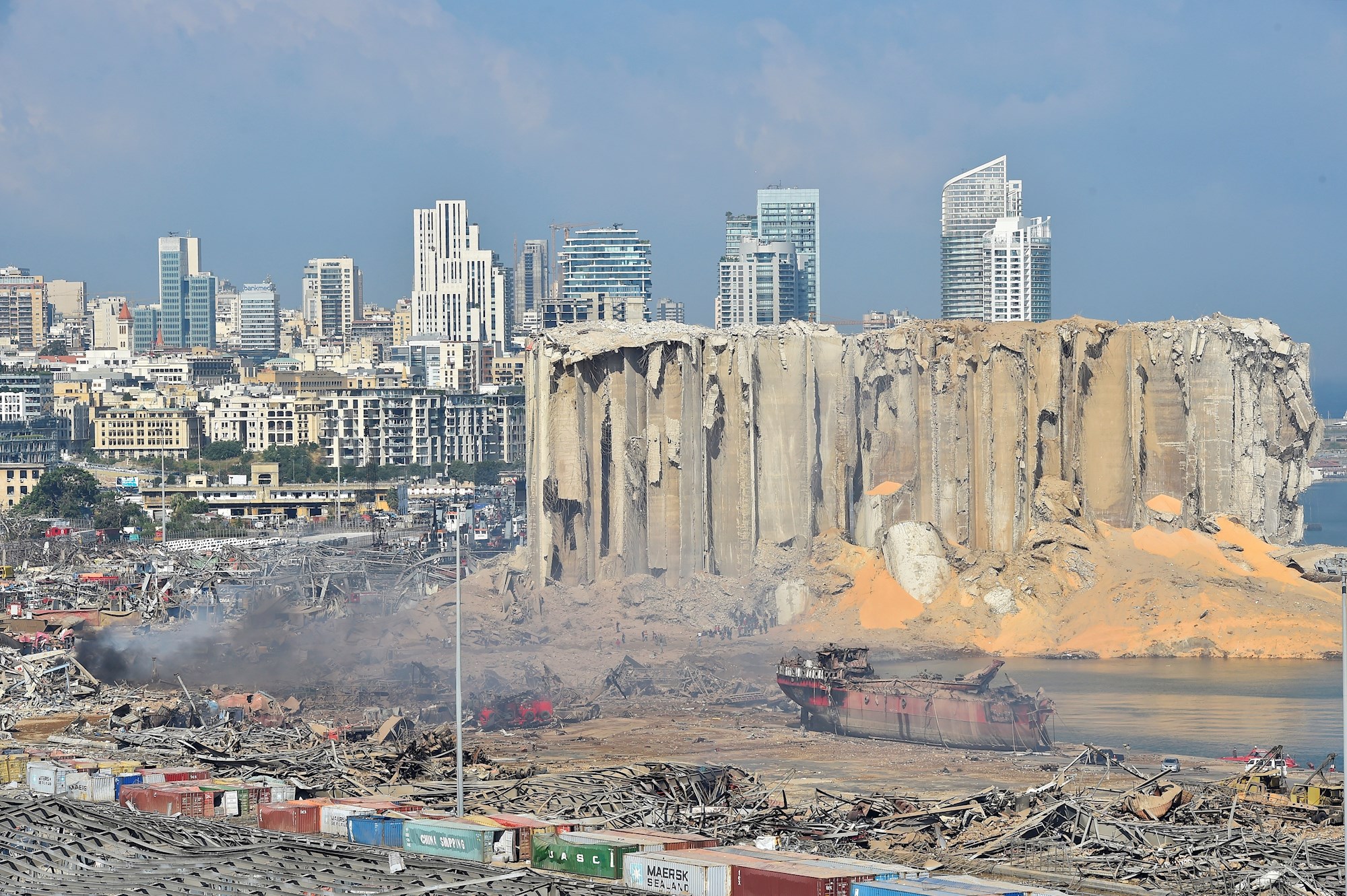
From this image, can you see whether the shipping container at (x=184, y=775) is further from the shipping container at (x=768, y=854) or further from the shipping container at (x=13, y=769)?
the shipping container at (x=768, y=854)

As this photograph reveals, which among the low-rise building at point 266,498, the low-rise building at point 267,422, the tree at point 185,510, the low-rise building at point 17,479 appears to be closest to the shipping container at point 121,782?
the tree at point 185,510

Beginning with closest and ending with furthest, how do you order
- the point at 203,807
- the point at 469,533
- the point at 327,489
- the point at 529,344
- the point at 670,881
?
the point at 670,881
the point at 203,807
the point at 529,344
the point at 469,533
the point at 327,489

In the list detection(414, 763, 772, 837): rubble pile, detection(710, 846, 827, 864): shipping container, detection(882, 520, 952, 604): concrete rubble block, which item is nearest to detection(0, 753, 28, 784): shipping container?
detection(414, 763, 772, 837): rubble pile

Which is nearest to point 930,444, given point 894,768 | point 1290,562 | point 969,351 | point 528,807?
point 969,351

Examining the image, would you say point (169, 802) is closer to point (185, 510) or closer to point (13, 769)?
point (13, 769)

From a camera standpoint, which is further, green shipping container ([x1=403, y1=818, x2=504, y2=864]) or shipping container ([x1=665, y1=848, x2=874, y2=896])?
green shipping container ([x1=403, y1=818, x2=504, y2=864])

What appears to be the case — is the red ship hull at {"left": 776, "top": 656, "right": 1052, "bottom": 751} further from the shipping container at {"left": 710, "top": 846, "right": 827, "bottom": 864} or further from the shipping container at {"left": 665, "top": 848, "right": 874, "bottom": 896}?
the shipping container at {"left": 665, "top": 848, "right": 874, "bottom": 896}

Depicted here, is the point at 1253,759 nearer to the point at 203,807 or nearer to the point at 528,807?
the point at 528,807
